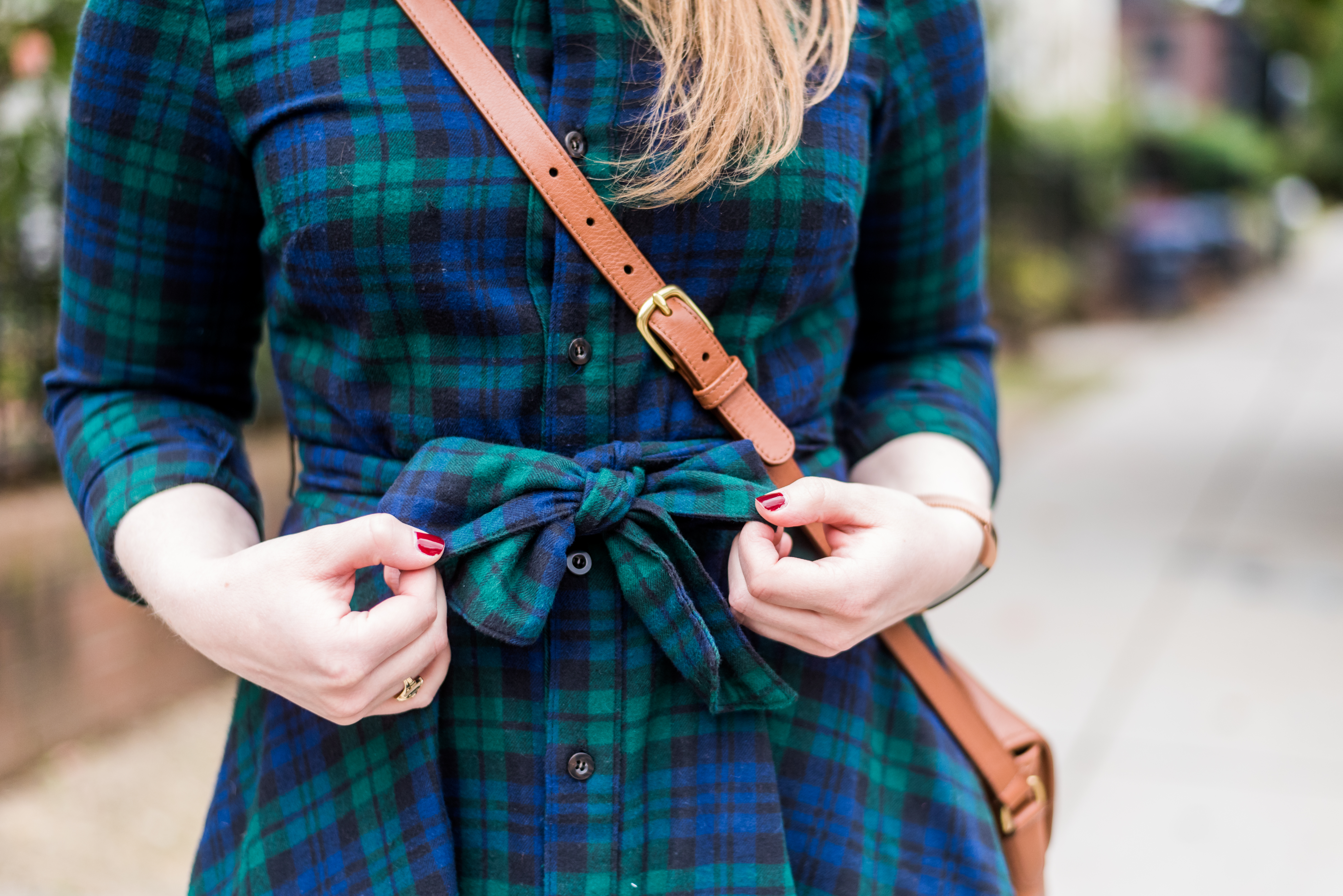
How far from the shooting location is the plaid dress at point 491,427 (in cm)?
95

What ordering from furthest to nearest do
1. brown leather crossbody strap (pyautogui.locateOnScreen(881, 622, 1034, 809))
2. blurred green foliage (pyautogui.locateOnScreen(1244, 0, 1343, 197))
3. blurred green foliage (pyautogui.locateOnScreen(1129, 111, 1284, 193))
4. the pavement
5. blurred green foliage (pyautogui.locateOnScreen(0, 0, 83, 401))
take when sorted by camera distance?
blurred green foliage (pyautogui.locateOnScreen(1129, 111, 1284, 193)), blurred green foliage (pyautogui.locateOnScreen(1244, 0, 1343, 197)), blurred green foliage (pyautogui.locateOnScreen(0, 0, 83, 401)), the pavement, brown leather crossbody strap (pyautogui.locateOnScreen(881, 622, 1034, 809))

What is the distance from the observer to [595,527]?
955 millimetres

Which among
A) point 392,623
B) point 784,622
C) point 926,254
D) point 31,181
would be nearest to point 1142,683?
point 926,254

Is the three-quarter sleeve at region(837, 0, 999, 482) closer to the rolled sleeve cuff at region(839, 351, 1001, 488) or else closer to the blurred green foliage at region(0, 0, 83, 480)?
the rolled sleeve cuff at region(839, 351, 1001, 488)

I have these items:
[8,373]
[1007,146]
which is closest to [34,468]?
[8,373]

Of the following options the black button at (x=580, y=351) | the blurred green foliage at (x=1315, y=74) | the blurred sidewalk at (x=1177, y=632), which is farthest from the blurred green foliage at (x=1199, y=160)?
the black button at (x=580, y=351)

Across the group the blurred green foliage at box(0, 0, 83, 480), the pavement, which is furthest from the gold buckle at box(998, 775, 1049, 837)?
the blurred green foliage at box(0, 0, 83, 480)

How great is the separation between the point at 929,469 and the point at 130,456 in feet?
2.44

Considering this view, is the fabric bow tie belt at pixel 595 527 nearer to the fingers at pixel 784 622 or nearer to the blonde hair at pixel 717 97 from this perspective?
the fingers at pixel 784 622

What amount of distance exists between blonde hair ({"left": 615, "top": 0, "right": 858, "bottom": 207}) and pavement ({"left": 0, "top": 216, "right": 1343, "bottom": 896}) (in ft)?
8.50

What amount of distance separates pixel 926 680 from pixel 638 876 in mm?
343

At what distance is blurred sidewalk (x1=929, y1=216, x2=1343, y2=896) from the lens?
3.31 m

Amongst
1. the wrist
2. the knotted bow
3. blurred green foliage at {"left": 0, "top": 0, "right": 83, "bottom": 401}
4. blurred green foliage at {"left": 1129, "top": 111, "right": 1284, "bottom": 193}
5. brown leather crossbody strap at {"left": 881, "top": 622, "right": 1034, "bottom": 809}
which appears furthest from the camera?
blurred green foliage at {"left": 1129, "top": 111, "right": 1284, "bottom": 193}

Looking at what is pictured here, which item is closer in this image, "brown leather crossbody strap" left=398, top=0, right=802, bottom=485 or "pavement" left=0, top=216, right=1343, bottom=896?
"brown leather crossbody strap" left=398, top=0, right=802, bottom=485
